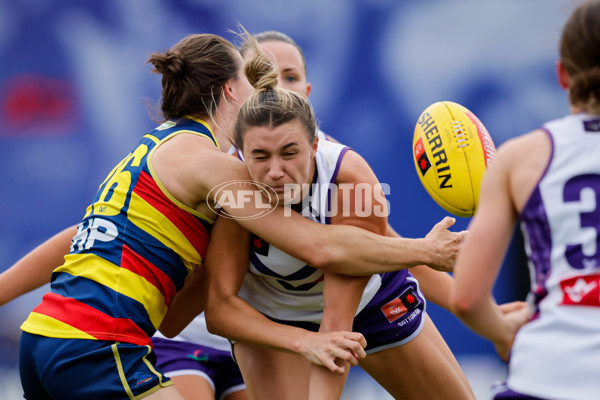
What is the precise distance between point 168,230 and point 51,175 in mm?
3405

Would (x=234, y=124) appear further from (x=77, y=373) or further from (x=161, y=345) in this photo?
(x=161, y=345)

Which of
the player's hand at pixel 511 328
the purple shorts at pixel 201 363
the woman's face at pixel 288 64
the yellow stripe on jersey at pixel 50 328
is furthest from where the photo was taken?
the woman's face at pixel 288 64

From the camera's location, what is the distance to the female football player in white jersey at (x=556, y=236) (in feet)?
6.44

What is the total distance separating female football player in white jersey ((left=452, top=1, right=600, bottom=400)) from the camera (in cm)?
196

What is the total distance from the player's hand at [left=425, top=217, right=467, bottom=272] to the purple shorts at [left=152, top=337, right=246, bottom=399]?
1.60m

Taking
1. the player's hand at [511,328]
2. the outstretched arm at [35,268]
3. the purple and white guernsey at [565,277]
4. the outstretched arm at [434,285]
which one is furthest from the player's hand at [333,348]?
the outstretched arm at [35,268]

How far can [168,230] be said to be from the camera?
9.90 ft

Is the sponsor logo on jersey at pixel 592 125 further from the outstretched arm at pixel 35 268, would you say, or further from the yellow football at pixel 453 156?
the outstretched arm at pixel 35 268

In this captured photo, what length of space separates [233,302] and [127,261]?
0.49 metres

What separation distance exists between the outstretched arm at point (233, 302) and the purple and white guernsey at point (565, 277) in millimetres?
1157

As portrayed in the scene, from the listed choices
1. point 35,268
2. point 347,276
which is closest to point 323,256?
point 347,276

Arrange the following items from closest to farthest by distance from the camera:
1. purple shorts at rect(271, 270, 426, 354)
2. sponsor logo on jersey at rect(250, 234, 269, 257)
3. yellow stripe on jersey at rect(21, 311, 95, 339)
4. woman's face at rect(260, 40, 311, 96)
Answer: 1. yellow stripe on jersey at rect(21, 311, 95, 339)
2. sponsor logo on jersey at rect(250, 234, 269, 257)
3. purple shorts at rect(271, 270, 426, 354)
4. woman's face at rect(260, 40, 311, 96)

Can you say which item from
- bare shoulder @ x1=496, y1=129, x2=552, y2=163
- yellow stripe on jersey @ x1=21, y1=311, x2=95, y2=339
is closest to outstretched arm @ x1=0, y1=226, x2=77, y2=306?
yellow stripe on jersey @ x1=21, y1=311, x2=95, y2=339

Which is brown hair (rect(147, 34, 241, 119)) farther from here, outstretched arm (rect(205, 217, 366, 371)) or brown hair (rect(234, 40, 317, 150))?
outstretched arm (rect(205, 217, 366, 371))
